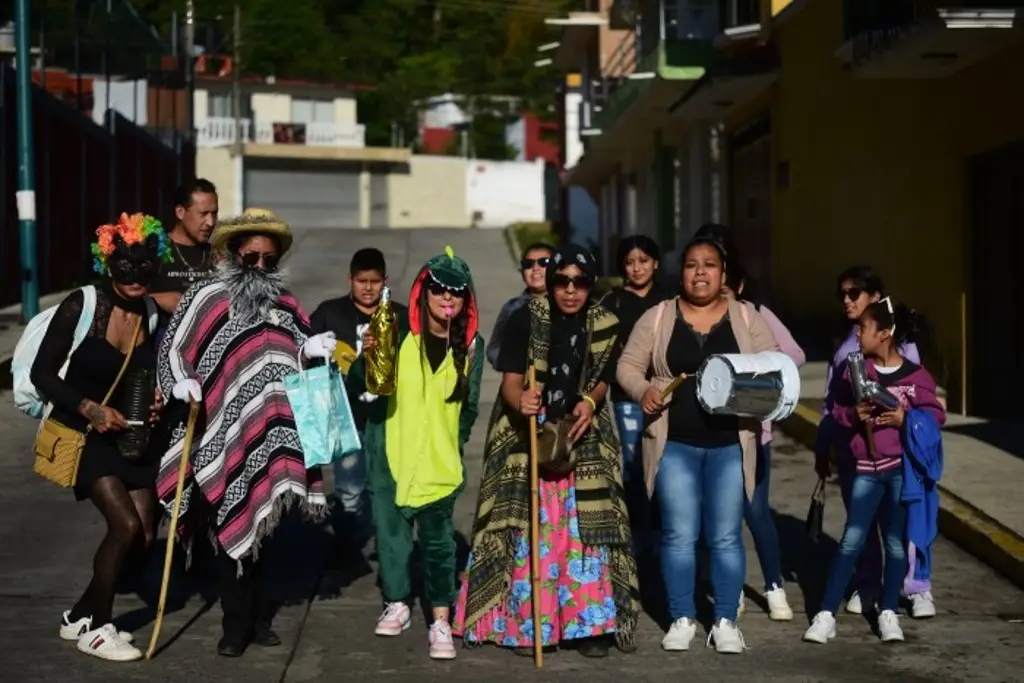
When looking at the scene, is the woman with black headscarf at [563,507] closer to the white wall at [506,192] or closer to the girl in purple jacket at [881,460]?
the girl in purple jacket at [881,460]

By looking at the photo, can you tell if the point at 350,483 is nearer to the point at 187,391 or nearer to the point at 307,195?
the point at 187,391

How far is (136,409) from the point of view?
7.33m

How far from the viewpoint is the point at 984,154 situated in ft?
51.5

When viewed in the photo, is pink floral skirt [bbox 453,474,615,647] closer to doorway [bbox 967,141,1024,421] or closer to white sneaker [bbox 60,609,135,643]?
Answer: white sneaker [bbox 60,609,135,643]

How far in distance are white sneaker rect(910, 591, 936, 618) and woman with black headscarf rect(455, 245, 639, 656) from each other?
5.11ft

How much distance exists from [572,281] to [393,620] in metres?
1.72

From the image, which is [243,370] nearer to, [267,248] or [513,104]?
[267,248]

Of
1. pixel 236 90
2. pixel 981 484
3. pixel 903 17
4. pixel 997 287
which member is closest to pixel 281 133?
pixel 236 90

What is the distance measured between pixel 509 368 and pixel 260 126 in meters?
59.9

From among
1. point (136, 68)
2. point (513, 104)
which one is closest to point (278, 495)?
point (136, 68)

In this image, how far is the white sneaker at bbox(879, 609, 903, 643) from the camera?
24.9 ft

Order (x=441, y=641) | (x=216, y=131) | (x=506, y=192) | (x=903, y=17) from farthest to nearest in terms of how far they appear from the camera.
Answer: (x=506, y=192) < (x=216, y=131) < (x=903, y=17) < (x=441, y=641)

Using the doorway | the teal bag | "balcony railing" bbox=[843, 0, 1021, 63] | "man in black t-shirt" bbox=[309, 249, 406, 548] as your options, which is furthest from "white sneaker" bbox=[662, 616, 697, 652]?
the doorway

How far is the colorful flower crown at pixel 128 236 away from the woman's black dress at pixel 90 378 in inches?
6.1
